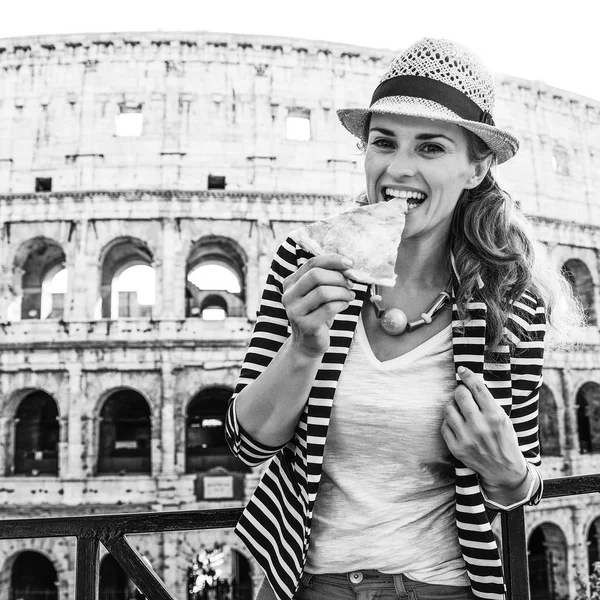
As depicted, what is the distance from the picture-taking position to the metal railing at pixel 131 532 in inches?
75.3

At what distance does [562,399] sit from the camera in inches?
666

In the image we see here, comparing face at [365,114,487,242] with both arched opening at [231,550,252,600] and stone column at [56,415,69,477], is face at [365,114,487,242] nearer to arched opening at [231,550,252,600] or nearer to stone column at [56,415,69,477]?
stone column at [56,415,69,477]

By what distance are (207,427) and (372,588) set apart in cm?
1591

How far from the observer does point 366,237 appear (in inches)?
60.9

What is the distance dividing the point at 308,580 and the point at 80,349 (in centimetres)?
1436

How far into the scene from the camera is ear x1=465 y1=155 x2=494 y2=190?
1.75 m

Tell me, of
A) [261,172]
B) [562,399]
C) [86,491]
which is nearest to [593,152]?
[562,399]

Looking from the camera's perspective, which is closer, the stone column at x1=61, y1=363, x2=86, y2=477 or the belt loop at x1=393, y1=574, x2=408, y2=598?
the belt loop at x1=393, y1=574, x2=408, y2=598

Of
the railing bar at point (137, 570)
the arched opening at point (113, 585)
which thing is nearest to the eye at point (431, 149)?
the railing bar at point (137, 570)

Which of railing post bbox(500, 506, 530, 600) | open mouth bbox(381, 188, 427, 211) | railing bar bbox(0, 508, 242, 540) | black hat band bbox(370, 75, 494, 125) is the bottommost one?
railing post bbox(500, 506, 530, 600)

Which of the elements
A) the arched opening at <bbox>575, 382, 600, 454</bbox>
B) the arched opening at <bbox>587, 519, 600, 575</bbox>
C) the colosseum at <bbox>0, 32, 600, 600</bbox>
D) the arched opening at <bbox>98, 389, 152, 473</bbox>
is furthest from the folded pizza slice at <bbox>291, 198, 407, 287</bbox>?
the arched opening at <bbox>587, 519, 600, 575</bbox>

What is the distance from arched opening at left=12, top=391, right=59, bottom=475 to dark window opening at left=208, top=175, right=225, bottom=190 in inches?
294

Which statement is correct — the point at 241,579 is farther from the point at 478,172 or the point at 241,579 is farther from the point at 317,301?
the point at 317,301

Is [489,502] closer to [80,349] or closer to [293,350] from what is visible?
[293,350]
